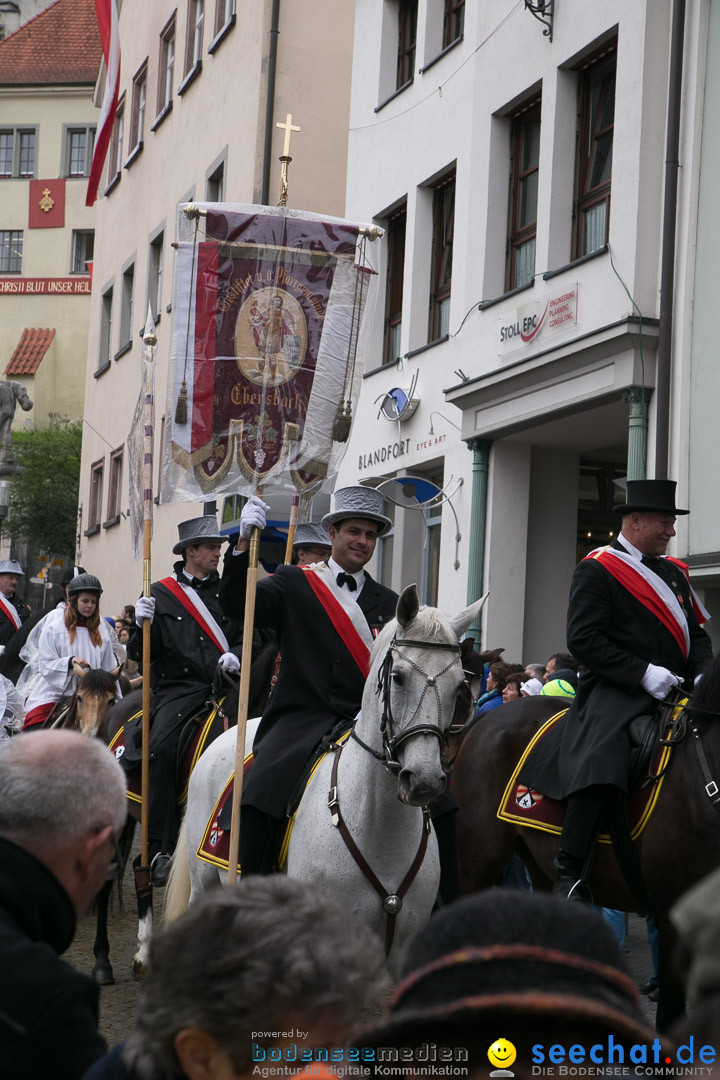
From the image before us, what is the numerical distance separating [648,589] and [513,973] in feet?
19.7

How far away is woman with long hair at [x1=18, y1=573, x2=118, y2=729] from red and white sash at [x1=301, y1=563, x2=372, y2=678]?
5471 millimetres

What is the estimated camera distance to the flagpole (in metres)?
8.78

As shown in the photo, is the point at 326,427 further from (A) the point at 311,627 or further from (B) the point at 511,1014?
(B) the point at 511,1014

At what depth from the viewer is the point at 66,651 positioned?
41.2 ft

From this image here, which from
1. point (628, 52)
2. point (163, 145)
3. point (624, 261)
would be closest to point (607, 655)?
point (624, 261)

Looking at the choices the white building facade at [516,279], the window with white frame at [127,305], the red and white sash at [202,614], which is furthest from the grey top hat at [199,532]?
the window with white frame at [127,305]

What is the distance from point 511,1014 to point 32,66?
65.3 metres

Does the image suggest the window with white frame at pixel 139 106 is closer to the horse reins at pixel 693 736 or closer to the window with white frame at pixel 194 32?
the window with white frame at pixel 194 32

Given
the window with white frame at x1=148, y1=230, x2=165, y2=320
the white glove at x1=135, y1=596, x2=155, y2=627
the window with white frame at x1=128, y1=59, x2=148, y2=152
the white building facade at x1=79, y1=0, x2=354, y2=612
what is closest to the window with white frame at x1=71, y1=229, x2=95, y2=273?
the white building facade at x1=79, y1=0, x2=354, y2=612

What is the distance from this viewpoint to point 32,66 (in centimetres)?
6219

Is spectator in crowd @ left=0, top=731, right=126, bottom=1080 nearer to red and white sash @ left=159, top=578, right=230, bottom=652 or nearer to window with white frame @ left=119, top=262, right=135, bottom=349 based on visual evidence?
red and white sash @ left=159, top=578, right=230, bottom=652

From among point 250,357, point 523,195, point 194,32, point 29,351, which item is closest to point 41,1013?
point 250,357

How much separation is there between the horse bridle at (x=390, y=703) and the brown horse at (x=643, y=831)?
155 centimetres

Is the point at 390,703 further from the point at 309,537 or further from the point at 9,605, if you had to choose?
the point at 9,605
